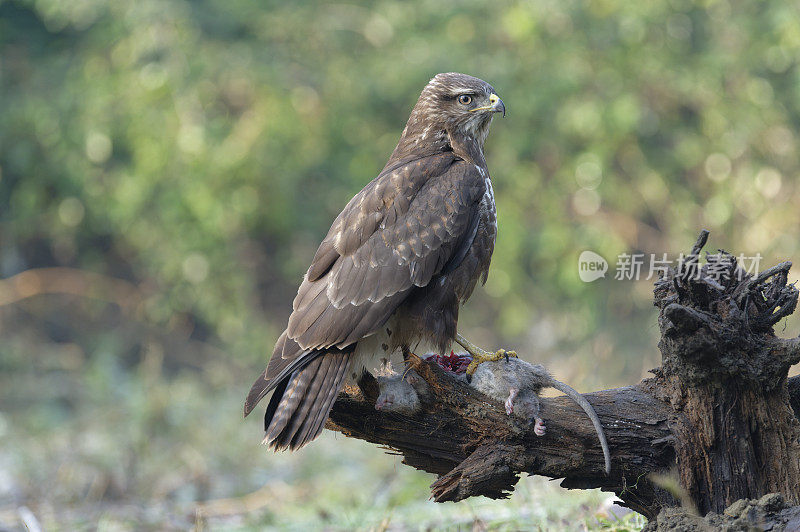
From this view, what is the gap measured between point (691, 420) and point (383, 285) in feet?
4.07

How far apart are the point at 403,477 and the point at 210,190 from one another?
13.0 feet

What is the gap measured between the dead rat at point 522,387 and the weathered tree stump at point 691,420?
4 centimetres

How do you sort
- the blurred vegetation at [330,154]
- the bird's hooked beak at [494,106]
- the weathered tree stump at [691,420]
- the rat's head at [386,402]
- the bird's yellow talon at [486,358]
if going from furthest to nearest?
the blurred vegetation at [330,154], the bird's hooked beak at [494,106], the bird's yellow talon at [486,358], the rat's head at [386,402], the weathered tree stump at [691,420]

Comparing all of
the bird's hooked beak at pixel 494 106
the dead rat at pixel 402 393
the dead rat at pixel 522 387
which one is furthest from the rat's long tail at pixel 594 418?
the bird's hooked beak at pixel 494 106

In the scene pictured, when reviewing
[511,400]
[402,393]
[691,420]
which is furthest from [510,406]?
[691,420]

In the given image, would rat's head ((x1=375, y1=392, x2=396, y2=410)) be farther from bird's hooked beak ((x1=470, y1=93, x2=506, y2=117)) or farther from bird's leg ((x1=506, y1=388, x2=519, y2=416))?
bird's hooked beak ((x1=470, y1=93, x2=506, y2=117))

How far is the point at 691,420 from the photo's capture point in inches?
127

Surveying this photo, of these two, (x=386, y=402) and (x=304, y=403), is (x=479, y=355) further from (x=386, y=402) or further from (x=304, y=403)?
(x=304, y=403)

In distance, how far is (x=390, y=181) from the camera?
388 cm

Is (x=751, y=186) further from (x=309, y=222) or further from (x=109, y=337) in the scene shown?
(x=109, y=337)

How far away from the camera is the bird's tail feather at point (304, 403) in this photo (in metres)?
3.28

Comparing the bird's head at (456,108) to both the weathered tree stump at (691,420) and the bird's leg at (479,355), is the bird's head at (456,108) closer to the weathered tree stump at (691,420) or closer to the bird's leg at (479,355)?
the bird's leg at (479,355)

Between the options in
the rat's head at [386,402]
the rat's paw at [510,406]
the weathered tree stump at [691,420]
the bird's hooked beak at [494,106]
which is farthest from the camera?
the bird's hooked beak at [494,106]

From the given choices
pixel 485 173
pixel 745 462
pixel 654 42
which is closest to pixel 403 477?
pixel 485 173
